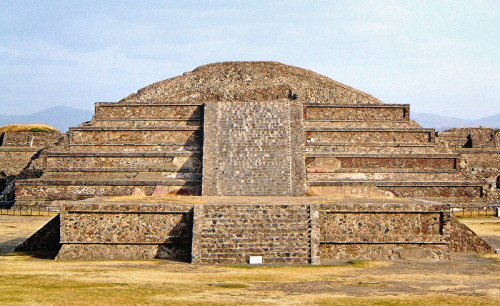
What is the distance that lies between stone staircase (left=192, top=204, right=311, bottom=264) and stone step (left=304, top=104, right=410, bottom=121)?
1580cm

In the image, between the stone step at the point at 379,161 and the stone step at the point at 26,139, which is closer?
the stone step at the point at 379,161

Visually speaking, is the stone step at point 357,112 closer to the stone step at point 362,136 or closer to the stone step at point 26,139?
the stone step at point 362,136

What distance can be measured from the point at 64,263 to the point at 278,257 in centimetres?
540

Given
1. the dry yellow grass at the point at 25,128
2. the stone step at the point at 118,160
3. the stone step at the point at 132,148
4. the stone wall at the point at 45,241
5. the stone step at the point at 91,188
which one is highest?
the dry yellow grass at the point at 25,128

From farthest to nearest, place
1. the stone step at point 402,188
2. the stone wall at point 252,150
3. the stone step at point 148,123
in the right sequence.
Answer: the stone step at point 148,123
the stone step at point 402,188
the stone wall at point 252,150

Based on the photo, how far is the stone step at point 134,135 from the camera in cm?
3068

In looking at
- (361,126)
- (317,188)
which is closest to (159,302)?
(317,188)

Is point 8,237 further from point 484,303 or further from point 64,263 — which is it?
point 484,303

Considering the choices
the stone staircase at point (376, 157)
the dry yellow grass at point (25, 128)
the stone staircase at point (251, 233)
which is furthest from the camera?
the dry yellow grass at point (25, 128)

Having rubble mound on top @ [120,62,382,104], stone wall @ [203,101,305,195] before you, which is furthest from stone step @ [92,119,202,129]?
rubble mound on top @ [120,62,382,104]

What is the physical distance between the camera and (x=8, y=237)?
20391 mm

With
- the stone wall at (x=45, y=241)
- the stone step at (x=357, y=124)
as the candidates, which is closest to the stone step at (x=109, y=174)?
the stone step at (x=357, y=124)

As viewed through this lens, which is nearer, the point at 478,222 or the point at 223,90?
the point at 478,222

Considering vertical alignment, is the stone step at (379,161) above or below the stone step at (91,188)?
above
